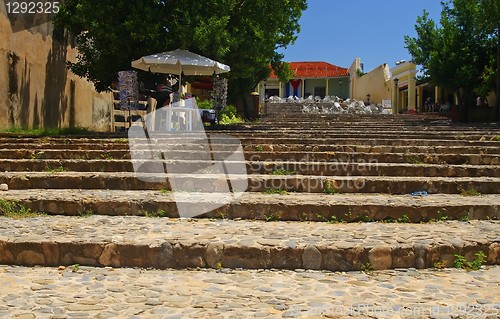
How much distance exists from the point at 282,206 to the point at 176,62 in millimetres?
6133

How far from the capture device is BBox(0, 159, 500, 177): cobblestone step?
7258 mm

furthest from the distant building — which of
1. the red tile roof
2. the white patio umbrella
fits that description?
the white patio umbrella

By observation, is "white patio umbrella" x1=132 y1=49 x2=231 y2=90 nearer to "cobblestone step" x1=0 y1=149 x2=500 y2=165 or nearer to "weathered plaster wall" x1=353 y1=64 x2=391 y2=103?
"cobblestone step" x1=0 y1=149 x2=500 y2=165

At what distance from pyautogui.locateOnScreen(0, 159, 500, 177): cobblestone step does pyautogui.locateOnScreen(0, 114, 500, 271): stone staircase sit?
2 centimetres

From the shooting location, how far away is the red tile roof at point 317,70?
1834 inches

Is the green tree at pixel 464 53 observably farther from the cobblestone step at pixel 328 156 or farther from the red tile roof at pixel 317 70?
the red tile roof at pixel 317 70

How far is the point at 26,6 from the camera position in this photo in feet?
39.8

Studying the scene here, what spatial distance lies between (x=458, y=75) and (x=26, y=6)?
52.7 ft

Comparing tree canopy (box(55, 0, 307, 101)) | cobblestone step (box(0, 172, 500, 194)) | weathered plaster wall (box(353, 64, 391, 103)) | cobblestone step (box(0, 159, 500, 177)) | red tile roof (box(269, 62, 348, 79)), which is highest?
red tile roof (box(269, 62, 348, 79))

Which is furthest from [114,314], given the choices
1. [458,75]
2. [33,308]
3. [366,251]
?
[458,75]

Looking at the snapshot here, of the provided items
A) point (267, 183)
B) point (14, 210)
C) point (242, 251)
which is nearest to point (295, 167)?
point (267, 183)

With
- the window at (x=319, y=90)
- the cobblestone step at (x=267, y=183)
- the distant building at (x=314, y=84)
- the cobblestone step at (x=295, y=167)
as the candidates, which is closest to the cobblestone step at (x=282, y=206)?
the cobblestone step at (x=267, y=183)

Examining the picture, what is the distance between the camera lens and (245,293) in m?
3.53

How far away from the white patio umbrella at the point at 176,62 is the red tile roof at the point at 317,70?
3440 cm
